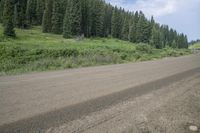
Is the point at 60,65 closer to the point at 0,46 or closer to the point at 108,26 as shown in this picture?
the point at 0,46

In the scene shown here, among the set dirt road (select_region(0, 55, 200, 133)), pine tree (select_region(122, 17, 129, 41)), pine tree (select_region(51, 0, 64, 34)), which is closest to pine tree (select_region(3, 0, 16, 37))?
pine tree (select_region(51, 0, 64, 34))

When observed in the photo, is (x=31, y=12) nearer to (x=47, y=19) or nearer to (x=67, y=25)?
(x=47, y=19)

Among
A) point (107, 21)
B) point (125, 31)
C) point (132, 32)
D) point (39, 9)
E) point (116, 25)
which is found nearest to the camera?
point (39, 9)

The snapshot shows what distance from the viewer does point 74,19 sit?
65.5 metres

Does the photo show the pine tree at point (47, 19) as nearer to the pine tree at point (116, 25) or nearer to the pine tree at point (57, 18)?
the pine tree at point (57, 18)

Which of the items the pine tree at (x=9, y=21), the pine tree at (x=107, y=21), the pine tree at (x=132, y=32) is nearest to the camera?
the pine tree at (x=9, y=21)

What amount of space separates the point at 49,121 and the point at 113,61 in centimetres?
1863

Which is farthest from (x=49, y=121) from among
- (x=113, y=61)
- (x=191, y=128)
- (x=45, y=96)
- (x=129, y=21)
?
(x=129, y=21)

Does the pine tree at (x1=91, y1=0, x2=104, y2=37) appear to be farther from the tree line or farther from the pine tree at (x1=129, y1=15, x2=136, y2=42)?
the pine tree at (x1=129, y1=15, x2=136, y2=42)

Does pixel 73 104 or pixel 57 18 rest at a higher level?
pixel 57 18

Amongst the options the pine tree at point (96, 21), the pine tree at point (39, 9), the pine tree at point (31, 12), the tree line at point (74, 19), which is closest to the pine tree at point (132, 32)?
the tree line at point (74, 19)

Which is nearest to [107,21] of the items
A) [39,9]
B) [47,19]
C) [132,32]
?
[132,32]

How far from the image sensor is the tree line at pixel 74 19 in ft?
208

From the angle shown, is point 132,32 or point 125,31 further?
point 125,31
